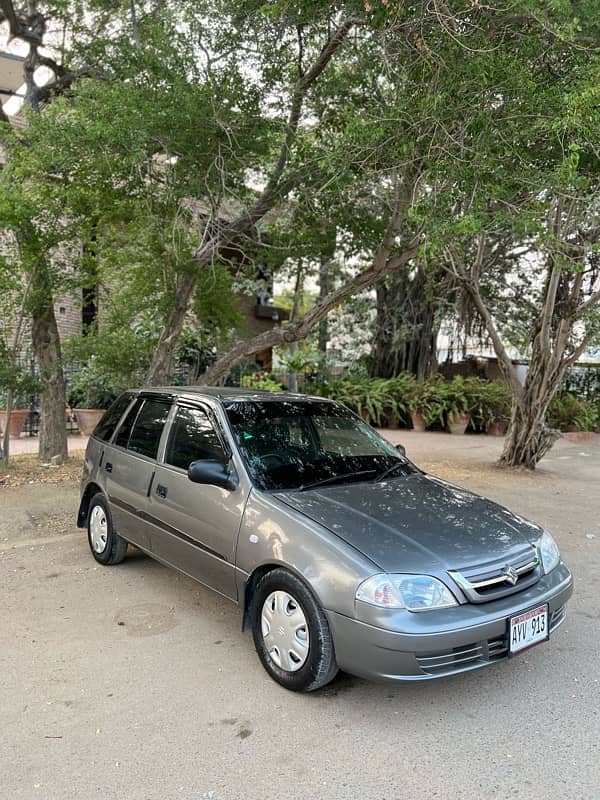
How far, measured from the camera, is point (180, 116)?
22.1 ft

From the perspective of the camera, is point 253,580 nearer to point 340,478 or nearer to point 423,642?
point 340,478

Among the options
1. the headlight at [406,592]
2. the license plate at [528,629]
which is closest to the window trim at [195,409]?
the headlight at [406,592]

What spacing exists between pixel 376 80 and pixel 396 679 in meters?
6.85

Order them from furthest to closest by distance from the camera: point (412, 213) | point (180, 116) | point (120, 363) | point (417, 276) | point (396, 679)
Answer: point (417, 276), point (120, 363), point (180, 116), point (412, 213), point (396, 679)

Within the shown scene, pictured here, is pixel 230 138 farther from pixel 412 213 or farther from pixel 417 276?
pixel 417 276

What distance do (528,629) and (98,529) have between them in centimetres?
359

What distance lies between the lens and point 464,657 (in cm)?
293

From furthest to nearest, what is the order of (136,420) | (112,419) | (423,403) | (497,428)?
1. (423,403)
2. (497,428)
3. (112,419)
4. (136,420)

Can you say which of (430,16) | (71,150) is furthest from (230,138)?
(430,16)

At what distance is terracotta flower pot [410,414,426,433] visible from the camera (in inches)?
633

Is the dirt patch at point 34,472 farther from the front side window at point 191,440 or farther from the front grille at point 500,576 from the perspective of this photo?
the front grille at point 500,576

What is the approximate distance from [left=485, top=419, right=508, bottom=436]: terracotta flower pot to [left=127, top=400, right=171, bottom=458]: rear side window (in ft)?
40.7

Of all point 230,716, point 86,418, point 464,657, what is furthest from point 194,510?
point 86,418

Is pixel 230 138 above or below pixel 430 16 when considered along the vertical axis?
below
